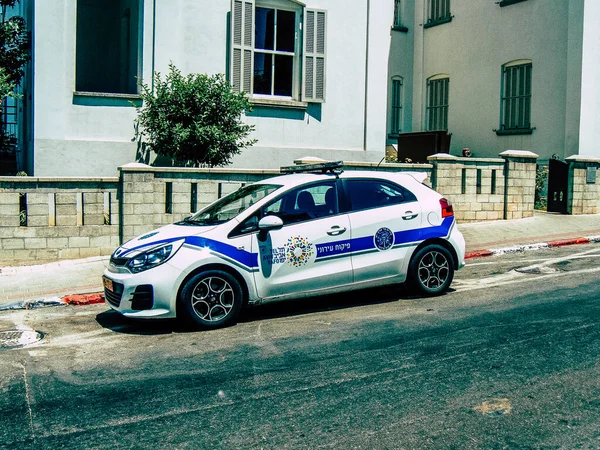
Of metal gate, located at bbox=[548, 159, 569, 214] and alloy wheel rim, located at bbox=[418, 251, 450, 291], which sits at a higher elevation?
metal gate, located at bbox=[548, 159, 569, 214]

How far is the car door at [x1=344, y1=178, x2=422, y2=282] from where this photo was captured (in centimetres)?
864

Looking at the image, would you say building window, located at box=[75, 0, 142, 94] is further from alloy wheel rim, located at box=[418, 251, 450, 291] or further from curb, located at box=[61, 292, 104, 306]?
alloy wheel rim, located at box=[418, 251, 450, 291]

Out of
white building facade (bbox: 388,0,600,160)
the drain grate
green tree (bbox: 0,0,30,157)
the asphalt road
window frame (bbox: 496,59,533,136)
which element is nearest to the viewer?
the asphalt road

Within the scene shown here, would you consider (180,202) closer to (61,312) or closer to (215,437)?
(61,312)

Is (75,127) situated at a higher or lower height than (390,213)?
higher

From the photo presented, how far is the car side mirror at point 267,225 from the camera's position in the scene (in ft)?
26.3

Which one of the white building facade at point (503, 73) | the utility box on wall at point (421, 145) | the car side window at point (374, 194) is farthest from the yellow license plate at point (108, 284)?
the white building facade at point (503, 73)

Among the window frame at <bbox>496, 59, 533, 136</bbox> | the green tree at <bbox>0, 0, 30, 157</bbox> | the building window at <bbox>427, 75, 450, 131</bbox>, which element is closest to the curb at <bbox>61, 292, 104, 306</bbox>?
the green tree at <bbox>0, 0, 30, 157</bbox>

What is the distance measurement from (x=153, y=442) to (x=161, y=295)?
306 cm

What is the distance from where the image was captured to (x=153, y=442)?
15.5 feet

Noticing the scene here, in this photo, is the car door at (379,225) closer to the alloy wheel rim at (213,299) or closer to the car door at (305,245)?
the car door at (305,245)

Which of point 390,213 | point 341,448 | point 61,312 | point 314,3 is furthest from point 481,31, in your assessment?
point 341,448

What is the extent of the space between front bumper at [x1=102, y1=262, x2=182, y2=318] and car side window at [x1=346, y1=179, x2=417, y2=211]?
2.40 metres

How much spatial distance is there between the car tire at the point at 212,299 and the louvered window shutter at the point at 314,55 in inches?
358
